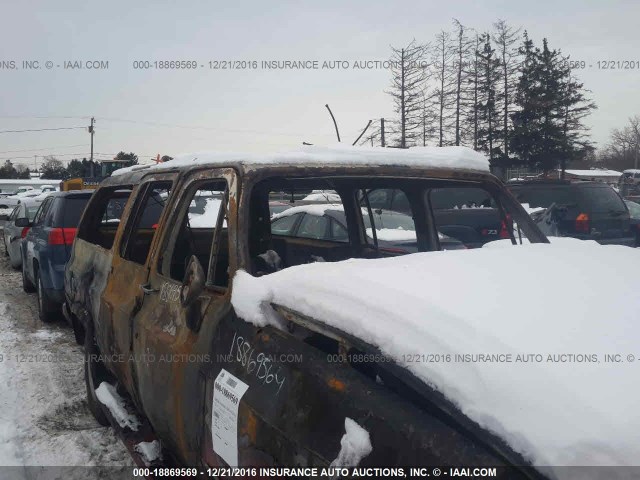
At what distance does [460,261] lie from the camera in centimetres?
211

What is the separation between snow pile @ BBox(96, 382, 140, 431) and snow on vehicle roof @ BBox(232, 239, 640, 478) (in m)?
1.45

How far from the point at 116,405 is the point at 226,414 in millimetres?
1680

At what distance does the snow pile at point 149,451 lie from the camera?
275 cm

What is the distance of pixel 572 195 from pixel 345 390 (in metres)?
9.63

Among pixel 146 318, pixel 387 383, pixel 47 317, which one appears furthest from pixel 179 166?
pixel 47 317

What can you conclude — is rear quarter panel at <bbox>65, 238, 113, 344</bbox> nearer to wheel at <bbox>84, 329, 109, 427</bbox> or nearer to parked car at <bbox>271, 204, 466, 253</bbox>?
wheel at <bbox>84, 329, 109, 427</bbox>

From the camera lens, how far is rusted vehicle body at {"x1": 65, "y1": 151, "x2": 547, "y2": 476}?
4.79 feet

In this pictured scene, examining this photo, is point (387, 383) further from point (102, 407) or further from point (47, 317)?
point (47, 317)

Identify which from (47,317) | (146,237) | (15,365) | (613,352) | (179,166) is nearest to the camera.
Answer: (613,352)

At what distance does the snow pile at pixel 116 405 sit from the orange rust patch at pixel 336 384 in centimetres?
183

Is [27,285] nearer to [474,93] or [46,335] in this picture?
[46,335]

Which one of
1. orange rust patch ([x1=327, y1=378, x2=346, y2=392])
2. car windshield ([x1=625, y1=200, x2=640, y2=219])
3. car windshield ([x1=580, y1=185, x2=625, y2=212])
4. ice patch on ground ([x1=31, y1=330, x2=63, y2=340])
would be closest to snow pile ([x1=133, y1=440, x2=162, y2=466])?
orange rust patch ([x1=327, y1=378, x2=346, y2=392])

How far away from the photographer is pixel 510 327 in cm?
149

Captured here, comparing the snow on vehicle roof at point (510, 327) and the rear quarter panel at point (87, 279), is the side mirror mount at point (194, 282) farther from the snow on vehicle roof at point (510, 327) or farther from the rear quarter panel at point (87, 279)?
the rear quarter panel at point (87, 279)
